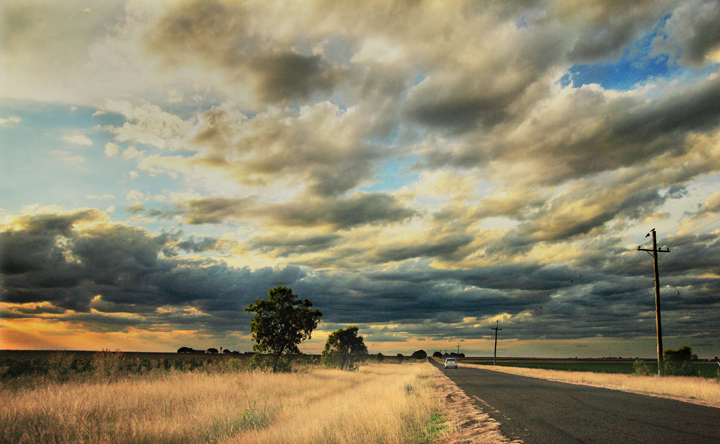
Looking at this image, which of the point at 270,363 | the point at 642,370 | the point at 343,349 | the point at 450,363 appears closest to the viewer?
the point at 270,363

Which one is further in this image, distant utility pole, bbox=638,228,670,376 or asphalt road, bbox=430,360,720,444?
distant utility pole, bbox=638,228,670,376

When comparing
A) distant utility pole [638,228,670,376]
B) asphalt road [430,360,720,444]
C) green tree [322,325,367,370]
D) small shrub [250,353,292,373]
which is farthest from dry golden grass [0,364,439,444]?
green tree [322,325,367,370]

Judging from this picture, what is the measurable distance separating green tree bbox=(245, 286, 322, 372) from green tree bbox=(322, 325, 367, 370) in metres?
21.9

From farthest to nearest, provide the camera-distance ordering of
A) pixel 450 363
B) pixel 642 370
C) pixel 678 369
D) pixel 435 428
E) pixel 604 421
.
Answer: pixel 450 363, pixel 642 370, pixel 678 369, pixel 435 428, pixel 604 421

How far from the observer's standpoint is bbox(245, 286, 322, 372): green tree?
30.6 meters

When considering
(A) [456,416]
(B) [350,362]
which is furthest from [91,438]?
(B) [350,362]

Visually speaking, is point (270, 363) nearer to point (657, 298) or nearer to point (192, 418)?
point (192, 418)

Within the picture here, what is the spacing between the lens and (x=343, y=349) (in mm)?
53750

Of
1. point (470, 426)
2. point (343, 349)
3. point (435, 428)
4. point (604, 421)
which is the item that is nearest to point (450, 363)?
point (343, 349)

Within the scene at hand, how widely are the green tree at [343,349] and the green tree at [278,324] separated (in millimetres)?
21923

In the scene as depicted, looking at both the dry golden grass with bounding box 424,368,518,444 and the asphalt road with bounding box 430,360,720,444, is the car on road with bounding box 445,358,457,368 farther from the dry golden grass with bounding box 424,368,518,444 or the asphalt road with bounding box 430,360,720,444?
the dry golden grass with bounding box 424,368,518,444

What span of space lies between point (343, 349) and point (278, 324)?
24.8 metres

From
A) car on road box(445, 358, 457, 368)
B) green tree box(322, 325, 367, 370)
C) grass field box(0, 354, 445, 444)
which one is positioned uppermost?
grass field box(0, 354, 445, 444)

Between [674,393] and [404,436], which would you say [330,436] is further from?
[674,393]
